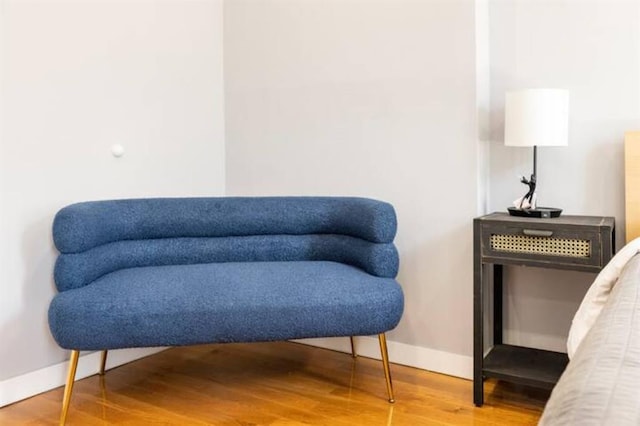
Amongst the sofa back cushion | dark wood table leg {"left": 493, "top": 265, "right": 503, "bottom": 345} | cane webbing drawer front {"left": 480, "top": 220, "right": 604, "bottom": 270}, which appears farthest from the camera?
→ dark wood table leg {"left": 493, "top": 265, "right": 503, "bottom": 345}

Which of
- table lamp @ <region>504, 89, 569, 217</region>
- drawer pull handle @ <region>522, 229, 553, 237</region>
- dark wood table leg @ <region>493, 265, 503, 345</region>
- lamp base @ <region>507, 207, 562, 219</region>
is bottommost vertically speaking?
dark wood table leg @ <region>493, 265, 503, 345</region>

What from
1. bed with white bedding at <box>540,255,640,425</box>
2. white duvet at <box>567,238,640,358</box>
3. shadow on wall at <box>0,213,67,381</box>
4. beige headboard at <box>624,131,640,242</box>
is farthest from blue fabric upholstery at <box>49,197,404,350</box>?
bed with white bedding at <box>540,255,640,425</box>

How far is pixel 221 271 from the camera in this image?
238 centimetres

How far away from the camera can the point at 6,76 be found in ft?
7.43

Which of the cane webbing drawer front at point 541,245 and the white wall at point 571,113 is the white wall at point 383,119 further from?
the cane webbing drawer front at point 541,245

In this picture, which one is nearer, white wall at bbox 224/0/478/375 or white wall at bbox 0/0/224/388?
white wall at bbox 0/0/224/388

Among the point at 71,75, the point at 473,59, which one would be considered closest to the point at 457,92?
the point at 473,59

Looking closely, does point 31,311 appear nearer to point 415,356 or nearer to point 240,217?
point 240,217

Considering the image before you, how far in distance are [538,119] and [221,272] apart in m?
1.40

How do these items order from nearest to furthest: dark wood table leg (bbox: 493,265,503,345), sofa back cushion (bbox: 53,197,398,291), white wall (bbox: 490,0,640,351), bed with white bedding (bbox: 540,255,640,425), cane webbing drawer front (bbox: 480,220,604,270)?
bed with white bedding (bbox: 540,255,640,425), cane webbing drawer front (bbox: 480,220,604,270), white wall (bbox: 490,0,640,351), sofa back cushion (bbox: 53,197,398,291), dark wood table leg (bbox: 493,265,503,345)

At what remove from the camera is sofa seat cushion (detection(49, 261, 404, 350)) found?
205 centimetres

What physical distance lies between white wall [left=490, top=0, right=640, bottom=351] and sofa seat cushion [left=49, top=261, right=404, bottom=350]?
0.70 meters

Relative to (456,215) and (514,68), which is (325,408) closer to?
(456,215)

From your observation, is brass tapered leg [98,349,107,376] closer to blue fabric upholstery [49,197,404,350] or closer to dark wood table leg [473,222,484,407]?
blue fabric upholstery [49,197,404,350]
